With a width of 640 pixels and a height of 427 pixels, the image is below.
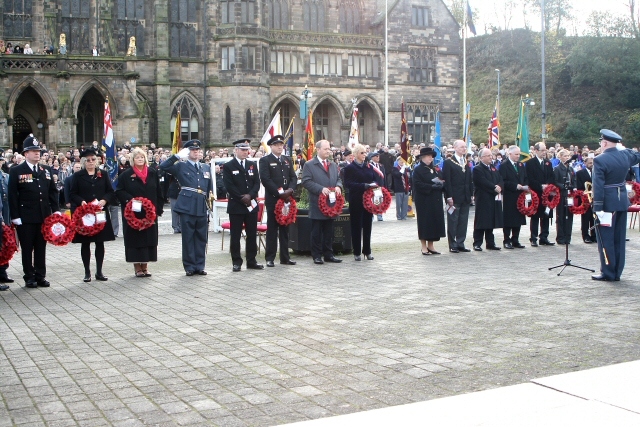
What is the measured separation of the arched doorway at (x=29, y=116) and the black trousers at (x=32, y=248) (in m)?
37.6

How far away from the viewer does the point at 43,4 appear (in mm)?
49500

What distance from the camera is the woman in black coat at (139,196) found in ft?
42.8

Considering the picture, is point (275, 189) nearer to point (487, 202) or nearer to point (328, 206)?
point (328, 206)

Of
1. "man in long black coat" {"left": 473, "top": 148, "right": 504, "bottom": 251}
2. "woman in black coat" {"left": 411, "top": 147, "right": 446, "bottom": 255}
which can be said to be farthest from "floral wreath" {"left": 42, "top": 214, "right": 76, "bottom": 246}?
"man in long black coat" {"left": 473, "top": 148, "right": 504, "bottom": 251}

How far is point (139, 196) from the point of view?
1334 centimetres

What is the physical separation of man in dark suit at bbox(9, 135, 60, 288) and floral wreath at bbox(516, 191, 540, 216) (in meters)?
9.10

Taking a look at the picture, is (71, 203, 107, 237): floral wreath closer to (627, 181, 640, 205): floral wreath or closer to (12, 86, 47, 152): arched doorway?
(627, 181, 640, 205): floral wreath

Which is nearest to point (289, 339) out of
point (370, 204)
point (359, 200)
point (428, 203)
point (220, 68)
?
point (370, 204)

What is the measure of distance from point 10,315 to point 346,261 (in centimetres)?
654

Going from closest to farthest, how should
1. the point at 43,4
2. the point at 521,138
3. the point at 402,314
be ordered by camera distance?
1. the point at 402,314
2. the point at 521,138
3. the point at 43,4

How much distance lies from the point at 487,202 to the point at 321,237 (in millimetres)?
3777

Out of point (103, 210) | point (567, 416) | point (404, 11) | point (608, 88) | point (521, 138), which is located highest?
point (404, 11)

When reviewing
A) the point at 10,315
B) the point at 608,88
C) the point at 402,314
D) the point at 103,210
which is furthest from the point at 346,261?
the point at 608,88

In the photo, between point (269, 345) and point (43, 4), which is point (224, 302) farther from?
point (43, 4)
